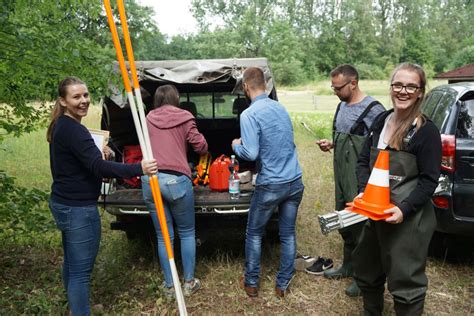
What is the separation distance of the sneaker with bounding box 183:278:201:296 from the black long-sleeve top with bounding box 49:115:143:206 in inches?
55.9

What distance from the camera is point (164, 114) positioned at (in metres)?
3.98

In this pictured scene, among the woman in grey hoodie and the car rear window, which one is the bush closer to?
the car rear window

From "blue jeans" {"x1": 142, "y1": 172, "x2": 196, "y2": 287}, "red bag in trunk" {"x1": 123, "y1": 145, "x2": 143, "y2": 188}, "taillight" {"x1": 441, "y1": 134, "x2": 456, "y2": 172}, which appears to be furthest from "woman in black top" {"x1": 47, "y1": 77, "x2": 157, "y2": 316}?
"taillight" {"x1": 441, "y1": 134, "x2": 456, "y2": 172}

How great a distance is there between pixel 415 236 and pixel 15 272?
13.0 feet

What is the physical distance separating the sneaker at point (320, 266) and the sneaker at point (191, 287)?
3.76 feet

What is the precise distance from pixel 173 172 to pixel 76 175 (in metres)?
1.00

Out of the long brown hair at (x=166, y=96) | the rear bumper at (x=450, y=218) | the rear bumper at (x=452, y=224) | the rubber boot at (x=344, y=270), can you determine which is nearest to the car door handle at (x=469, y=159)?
the rear bumper at (x=450, y=218)

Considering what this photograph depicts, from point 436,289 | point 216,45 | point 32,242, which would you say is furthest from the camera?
point 216,45

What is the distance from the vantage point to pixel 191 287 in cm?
412

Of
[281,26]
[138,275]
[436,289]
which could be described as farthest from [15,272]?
[281,26]

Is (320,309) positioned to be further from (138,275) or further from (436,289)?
(138,275)

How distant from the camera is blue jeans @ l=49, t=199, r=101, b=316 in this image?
3.05 meters

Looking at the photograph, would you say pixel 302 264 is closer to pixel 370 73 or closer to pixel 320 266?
pixel 320 266

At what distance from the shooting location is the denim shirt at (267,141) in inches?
144
